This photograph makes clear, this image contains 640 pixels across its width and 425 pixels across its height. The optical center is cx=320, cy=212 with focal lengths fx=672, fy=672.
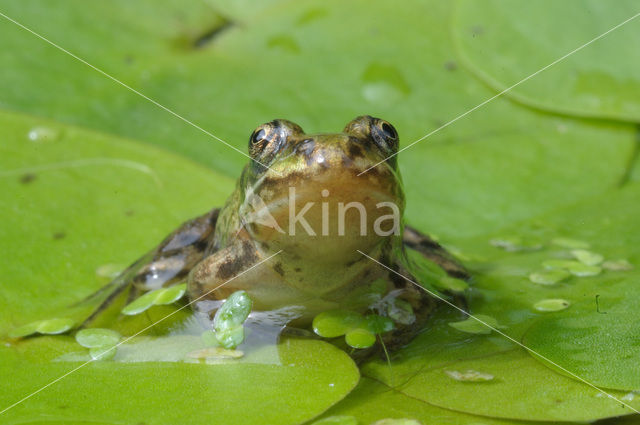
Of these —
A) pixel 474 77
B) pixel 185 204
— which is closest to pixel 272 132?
pixel 185 204

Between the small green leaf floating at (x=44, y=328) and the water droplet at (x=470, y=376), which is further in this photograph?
the small green leaf floating at (x=44, y=328)

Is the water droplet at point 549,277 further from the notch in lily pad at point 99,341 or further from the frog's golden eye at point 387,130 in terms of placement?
the notch in lily pad at point 99,341

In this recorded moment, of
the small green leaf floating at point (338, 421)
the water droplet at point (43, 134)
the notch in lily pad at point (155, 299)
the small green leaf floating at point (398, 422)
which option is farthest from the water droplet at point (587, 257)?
the water droplet at point (43, 134)

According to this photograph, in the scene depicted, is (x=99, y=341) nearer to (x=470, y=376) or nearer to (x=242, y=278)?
(x=242, y=278)

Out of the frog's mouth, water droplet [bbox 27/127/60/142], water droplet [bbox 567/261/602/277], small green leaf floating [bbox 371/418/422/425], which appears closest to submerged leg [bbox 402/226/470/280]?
water droplet [bbox 567/261/602/277]

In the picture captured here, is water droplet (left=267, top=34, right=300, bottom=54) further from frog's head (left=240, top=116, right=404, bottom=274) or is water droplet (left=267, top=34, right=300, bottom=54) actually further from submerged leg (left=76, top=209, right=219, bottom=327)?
frog's head (left=240, top=116, right=404, bottom=274)

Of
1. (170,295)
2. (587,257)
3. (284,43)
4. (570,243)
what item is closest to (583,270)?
(587,257)
